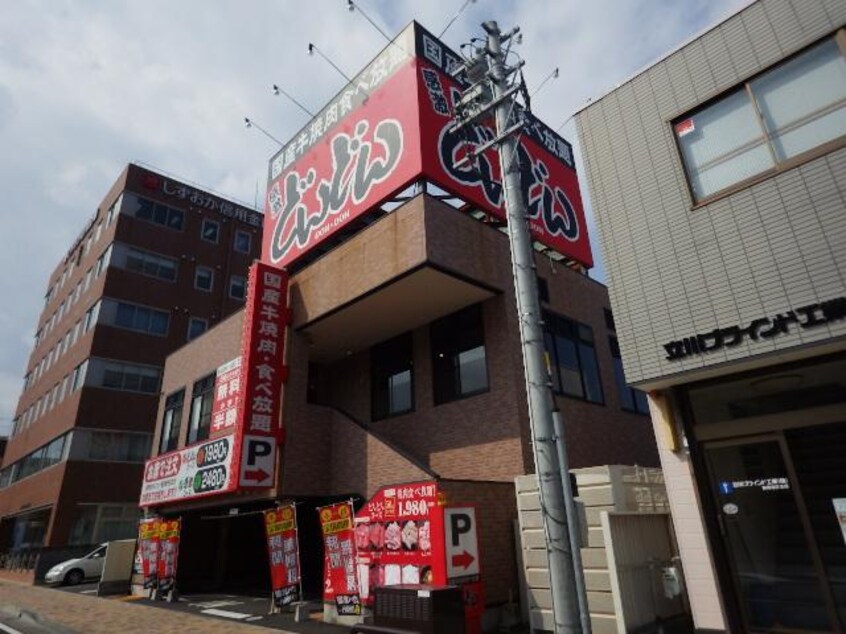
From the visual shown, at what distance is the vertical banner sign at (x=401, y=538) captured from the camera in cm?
1025

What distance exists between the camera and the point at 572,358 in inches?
640

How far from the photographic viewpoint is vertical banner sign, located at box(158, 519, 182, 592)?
17.6 meters

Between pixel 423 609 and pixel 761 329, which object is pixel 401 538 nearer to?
pixel 423 609

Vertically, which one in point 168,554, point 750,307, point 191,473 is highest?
point 750,307

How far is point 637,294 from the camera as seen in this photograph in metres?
9.15

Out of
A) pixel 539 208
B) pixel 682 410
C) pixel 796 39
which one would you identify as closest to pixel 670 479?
pixel 682 410

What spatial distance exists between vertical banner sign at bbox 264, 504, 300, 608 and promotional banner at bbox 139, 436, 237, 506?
160 cm

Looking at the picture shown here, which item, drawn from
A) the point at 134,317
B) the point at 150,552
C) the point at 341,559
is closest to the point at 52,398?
the point at 134,317

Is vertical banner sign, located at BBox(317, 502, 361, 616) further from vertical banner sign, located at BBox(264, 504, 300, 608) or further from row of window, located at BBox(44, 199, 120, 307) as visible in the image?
row of window, located at BBox(44, 199, 120, 307)

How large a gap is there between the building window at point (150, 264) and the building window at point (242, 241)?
17.0 feet

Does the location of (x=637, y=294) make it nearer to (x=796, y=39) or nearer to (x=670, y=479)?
(x=670, y=479)

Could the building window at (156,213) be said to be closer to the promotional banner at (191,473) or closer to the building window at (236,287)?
the building window at (236,287)

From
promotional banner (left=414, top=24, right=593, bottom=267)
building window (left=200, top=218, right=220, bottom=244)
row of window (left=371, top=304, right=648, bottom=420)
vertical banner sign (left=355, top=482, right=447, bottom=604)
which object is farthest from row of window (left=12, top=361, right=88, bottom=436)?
vertical banner sign (left=355, top=482, right=447, bottom=604)

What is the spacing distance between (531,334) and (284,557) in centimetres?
985
